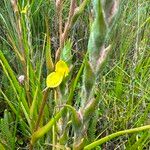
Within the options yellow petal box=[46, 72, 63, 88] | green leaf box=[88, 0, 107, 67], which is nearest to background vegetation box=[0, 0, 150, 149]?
yellow petal box=[46, 72, 63, 88]

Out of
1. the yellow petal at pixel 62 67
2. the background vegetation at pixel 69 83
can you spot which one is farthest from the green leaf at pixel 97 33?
the background vegetation at pixel 69 83

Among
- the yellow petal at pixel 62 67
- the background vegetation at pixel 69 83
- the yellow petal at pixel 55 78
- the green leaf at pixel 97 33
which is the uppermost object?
the green leaf at pixel 97 33

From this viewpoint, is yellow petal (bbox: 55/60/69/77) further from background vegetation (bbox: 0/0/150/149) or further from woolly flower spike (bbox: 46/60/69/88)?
background vegetation (bbox: 0/0/150/149)

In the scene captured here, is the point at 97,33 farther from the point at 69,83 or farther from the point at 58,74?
the point at 69,83

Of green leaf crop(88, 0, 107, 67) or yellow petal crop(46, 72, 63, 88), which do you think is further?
yellow petal crop(46, 72, 63, 88)

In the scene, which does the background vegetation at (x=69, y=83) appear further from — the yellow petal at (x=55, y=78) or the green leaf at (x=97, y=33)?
the green leaf at (x=97, y=33)

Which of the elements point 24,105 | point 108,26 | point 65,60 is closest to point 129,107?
point 24,105

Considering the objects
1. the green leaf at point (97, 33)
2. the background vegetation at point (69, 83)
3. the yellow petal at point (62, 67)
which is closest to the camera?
the green leaf at point (97, 33)

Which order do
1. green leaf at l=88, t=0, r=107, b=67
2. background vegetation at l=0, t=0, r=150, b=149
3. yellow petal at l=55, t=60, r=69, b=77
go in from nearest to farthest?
green leaf at l=88, t=0, r=107, b=67, yellow petal at l=55, t=60, r=69, b=77, background vegetation at l=0, t=0, r=150, b=149
